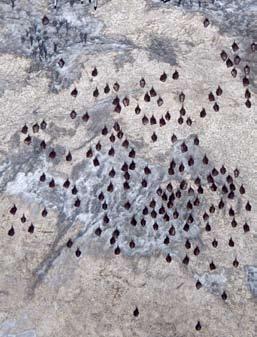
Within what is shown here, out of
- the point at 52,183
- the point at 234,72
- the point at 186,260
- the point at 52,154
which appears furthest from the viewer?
the point at 234,72

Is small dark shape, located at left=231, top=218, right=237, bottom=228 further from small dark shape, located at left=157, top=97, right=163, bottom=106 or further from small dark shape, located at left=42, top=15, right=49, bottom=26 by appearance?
small dark shape, located at left=42, top=15, right=49, bottom=26

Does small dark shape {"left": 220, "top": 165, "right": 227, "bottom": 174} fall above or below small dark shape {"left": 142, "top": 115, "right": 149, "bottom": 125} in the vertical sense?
below

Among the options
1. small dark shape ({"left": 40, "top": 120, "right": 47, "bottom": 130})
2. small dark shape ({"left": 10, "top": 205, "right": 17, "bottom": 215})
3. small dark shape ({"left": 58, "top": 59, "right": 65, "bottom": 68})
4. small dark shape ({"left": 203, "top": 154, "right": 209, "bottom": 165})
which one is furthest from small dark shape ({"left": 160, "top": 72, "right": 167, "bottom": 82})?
small dark shape ({"left": 10, "top": 205, "right": 17, "bottom": 215})

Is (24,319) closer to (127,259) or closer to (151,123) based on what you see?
(127,259)

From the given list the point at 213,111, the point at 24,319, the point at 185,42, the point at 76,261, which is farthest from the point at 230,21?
the point at 24,319

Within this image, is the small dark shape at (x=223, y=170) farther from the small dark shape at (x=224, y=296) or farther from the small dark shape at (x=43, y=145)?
the small dark shape at (x=43, y=145)

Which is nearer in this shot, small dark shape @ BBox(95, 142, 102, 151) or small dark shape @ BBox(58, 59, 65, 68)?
small dark shape @ BBox(95, 142, 102, 151)

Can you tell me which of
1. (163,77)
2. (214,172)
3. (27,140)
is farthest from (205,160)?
(27,140)

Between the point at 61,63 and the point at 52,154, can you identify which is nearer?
the point at 52,154

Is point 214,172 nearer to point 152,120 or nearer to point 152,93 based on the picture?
point 152,120
